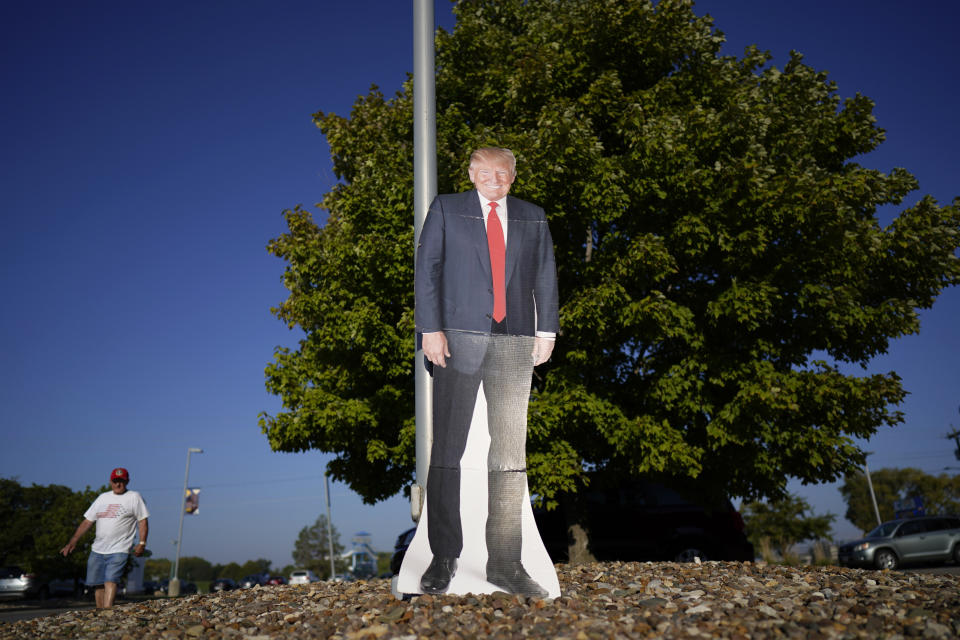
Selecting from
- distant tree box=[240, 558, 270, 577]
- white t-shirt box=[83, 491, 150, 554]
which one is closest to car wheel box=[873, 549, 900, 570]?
white t-shirt box=[83, 491, 150, 554]

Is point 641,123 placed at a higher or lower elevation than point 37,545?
higher

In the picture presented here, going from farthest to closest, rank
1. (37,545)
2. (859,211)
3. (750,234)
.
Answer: (37,545), (859,211), (750,234)

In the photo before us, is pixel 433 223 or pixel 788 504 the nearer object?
pixel 433 223

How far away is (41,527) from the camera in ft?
136

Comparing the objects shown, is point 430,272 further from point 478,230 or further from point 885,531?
point 885,531

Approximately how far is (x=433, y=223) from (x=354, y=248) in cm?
555

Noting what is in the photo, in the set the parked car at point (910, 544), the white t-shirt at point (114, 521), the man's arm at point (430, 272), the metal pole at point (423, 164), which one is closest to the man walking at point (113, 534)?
the white t-shirt at point (114, 521)

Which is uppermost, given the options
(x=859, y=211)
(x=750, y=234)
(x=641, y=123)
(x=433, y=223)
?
(x=641, y=123)

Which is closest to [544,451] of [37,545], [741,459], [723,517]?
[741,459]

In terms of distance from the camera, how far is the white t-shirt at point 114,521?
285 inches

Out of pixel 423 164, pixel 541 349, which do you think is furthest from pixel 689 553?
pixel 423 164

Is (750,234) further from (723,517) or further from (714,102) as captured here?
(723,517)

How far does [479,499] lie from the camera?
4.83 meters

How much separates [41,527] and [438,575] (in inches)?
1877
